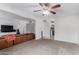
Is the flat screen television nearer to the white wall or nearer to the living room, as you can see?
the living room

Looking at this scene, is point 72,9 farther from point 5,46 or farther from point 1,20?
point 5,46

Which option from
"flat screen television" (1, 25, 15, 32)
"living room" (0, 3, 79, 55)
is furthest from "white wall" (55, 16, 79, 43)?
"flat screen television" (1, 25, 15, 32)

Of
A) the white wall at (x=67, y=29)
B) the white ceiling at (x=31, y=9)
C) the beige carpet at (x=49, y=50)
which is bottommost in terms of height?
the beige carpet at (x=49, y=50)

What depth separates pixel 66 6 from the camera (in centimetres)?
220

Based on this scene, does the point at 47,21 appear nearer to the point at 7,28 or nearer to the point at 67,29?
the point at 67,29

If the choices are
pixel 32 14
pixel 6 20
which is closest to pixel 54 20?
pixel 32 14

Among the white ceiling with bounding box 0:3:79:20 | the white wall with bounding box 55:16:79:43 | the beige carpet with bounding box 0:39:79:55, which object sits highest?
the white ceiling with bounding box 0:3:79:20

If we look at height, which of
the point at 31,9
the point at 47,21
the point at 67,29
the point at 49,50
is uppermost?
the point at 31,9

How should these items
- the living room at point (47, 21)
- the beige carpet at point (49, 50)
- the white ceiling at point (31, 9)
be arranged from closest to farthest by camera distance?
the white ceiling at point (31, 9), the living room at point (47, 21), the beige carpet at point (49, 50)

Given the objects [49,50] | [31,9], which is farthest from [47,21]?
[49,50]

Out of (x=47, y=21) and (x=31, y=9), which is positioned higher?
(x=31, y=9)

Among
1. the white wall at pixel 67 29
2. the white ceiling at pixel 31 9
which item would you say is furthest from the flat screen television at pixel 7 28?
the white wall at pixel 67 29

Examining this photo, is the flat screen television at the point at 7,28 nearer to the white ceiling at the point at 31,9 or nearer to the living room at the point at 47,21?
the living room at the point at 47,21
